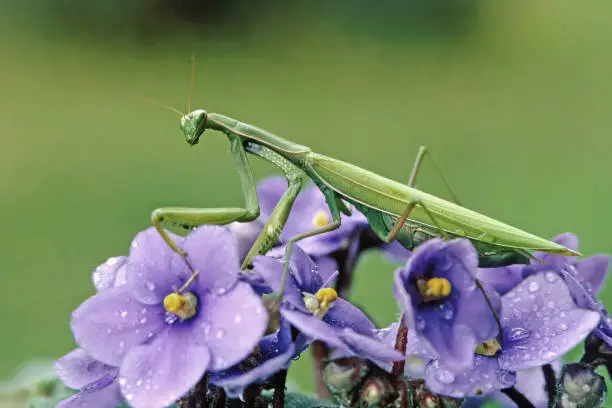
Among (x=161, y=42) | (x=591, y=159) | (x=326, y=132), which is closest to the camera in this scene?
(x=591, y=159)

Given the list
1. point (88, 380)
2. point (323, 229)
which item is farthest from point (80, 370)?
point (323, 229)

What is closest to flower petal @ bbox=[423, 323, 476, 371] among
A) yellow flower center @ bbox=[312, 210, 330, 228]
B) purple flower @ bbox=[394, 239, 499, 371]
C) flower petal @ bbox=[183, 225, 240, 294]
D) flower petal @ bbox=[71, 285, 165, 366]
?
purple flower @ bbox=[394, 239, 499, 371]

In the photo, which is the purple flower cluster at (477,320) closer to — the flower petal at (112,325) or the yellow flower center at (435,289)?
the yellow flower center at (435,289)

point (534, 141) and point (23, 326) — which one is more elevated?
point (534, 141)

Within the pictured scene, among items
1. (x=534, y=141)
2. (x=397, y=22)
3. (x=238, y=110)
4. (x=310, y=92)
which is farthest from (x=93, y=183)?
(x=397, y=22)

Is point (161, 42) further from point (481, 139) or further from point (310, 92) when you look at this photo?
point (481, 139)

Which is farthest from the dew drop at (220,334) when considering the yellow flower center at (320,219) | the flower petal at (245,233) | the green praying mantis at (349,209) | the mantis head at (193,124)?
the mantis head at (193,124)
